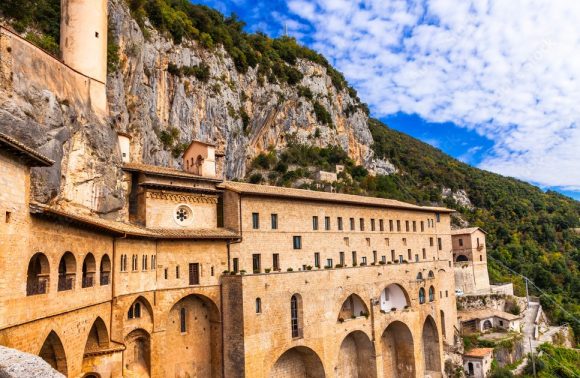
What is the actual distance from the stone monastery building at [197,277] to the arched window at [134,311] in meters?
0.06

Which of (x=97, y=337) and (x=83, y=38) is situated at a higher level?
(x=83, y=38)

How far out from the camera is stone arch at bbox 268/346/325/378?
2817cm

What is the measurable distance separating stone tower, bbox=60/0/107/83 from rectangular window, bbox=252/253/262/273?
1535 centimetres

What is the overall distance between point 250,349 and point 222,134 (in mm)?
38150

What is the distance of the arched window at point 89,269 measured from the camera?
728 inches

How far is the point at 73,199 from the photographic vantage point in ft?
70.2

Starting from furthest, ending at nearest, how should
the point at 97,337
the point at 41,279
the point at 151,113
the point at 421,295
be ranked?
the point at 151,113
the point at 421,295
the point at 97,337
the point at 41,279

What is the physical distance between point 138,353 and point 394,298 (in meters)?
22.8

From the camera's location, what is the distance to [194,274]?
84.7 feet

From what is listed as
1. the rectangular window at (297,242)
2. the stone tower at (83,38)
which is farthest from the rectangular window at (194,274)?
the stone tower at (83,38)

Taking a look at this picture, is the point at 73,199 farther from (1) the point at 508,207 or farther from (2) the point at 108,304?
(1) the point at 508,207

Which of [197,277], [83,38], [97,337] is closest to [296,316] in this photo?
[197,277]

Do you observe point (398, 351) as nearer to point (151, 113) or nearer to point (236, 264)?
point (236, 264)

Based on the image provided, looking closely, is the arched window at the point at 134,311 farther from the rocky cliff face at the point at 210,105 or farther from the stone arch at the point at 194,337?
the rocky cliff face at the point at 210,105
